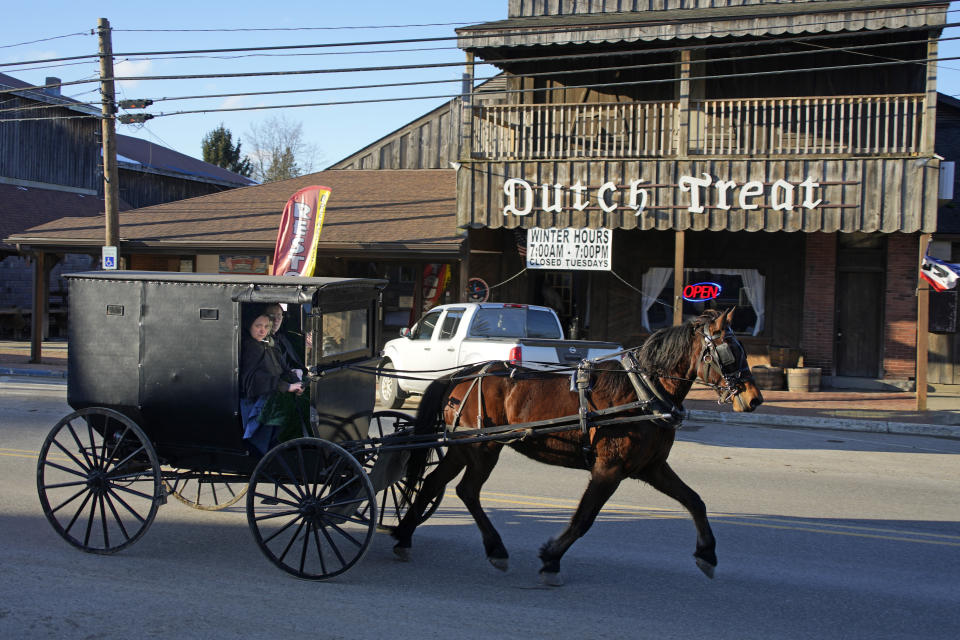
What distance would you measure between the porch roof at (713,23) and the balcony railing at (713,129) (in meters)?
1.27

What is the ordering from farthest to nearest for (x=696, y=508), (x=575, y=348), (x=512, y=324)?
(x=512, y=324) < (x=575, y=348) < (x=696, y=508)

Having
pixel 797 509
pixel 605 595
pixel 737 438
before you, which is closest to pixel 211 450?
pixel 605 595

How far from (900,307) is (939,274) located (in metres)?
3.39

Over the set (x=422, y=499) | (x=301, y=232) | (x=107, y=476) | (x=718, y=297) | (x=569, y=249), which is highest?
(x=301, y=232)

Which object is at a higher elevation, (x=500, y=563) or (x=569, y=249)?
(x=569, y=249)

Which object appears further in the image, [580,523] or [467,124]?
[467,124]

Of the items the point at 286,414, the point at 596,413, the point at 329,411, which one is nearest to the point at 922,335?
the point at 596,413

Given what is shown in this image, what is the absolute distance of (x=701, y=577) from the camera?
18.9ft

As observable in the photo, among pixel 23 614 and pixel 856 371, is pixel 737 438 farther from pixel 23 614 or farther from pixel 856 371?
pixel 23 614

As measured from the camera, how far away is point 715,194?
52.3ft

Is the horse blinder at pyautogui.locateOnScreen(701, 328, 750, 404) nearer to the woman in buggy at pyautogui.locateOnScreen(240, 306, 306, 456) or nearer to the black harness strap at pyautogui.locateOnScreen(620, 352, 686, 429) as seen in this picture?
the black harness strap at pyautogui.locateOnScreen(620, 352, 686, 429)

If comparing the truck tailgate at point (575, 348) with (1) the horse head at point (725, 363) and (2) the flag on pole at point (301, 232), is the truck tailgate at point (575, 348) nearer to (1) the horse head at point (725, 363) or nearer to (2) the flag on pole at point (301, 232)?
(1) the horse head at point (725, 363)

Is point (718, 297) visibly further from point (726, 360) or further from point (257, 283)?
point (257, 283)

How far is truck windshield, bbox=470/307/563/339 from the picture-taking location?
13.0m
